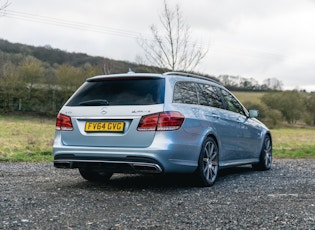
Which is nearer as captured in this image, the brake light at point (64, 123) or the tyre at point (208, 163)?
the brake light at point (64, 123)

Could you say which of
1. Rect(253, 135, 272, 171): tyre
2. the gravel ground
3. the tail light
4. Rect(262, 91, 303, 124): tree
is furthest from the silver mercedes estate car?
Rect(262, 91, 303, 124): tree

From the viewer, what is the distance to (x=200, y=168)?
6.52m

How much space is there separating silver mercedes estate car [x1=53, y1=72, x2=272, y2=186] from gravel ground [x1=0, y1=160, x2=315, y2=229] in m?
0.42

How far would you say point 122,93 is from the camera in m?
6.33

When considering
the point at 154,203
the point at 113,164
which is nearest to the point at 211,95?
the point at 113,164

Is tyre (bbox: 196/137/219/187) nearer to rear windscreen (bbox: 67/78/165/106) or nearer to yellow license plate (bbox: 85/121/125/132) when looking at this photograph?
rear windscreen (bbox: 67/78/165/106)

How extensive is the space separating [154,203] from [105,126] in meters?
1.39

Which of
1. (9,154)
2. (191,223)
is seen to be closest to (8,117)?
(9,154)

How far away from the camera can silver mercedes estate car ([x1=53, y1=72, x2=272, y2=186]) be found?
5.93 metres

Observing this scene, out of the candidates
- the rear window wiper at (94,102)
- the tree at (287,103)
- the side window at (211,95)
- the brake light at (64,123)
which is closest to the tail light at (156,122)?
the rear window wiper at (94,102)

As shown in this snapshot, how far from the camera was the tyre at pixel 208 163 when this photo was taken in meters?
6.55

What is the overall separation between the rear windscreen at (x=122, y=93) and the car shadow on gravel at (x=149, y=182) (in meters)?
1.34

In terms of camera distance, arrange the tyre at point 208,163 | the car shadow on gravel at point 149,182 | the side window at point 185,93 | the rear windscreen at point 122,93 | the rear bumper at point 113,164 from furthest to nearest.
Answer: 1. the car shadow on gravel at point 149,182
2. the tyre at point 208,163
3. the side window at point 185,93
4. the rear windscreen at point 122,93
5. the rear bumper at point 113,164

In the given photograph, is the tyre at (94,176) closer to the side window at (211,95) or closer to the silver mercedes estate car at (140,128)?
the silver mercedes estate car at (140,128)
